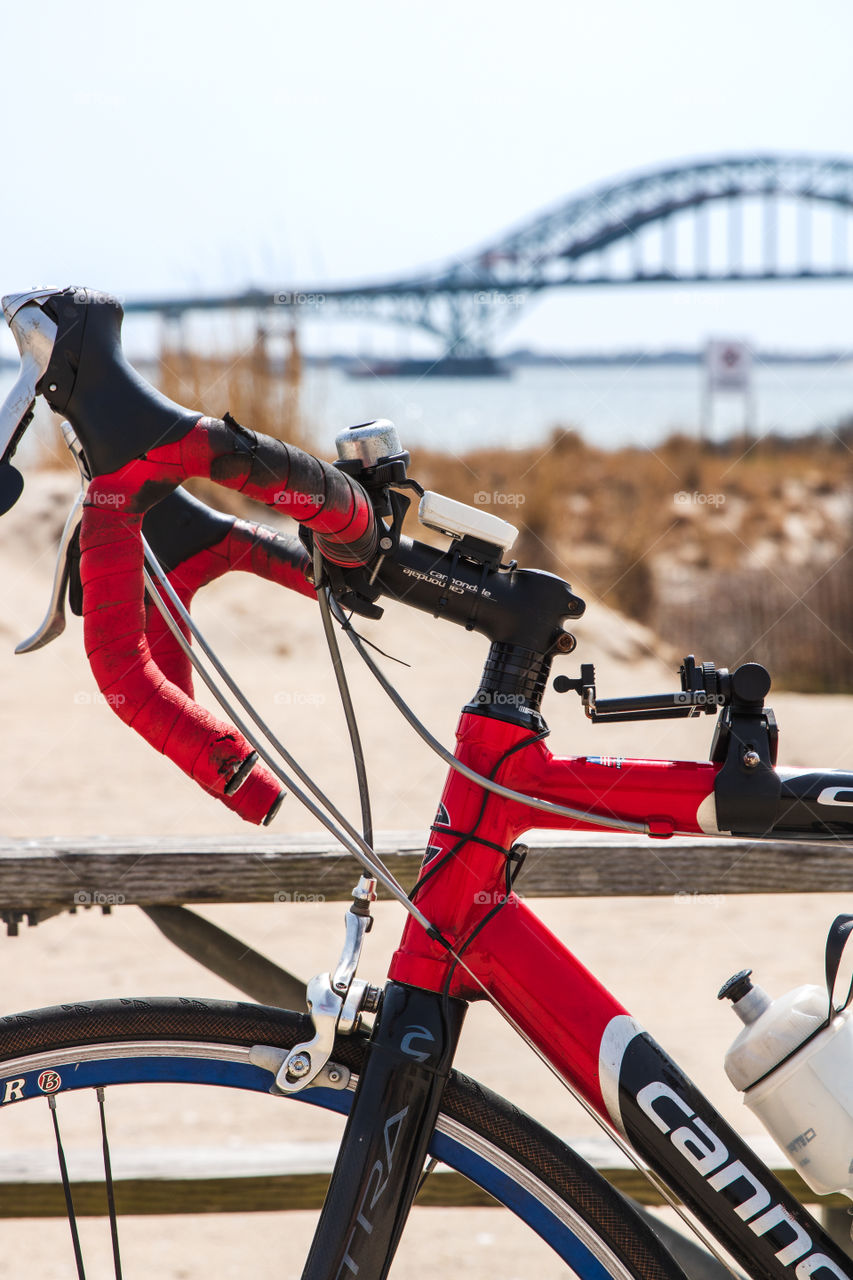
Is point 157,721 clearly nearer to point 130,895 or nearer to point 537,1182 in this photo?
point 537,1182

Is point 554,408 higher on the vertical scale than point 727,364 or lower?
higher

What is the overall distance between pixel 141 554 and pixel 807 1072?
2.48 feet

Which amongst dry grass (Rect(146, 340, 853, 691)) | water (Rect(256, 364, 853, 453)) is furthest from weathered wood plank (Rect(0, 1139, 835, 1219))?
dry grass (Rect(146, 340, 853, 691))

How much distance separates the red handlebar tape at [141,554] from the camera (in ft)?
2.50

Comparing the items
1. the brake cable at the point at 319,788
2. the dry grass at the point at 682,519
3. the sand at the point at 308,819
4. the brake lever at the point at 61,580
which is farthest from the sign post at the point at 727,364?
the brake lever at the point at 61,580

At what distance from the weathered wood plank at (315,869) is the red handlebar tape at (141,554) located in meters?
0.68

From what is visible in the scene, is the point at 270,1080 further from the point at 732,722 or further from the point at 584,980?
the point at 732,722

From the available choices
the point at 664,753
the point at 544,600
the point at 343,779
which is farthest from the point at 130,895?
the point at 664,753

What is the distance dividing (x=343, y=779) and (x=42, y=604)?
3675 millimetres

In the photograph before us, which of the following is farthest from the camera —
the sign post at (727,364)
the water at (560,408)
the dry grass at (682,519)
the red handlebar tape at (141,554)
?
the water at (560,408)

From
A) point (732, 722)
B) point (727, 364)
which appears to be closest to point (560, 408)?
point (727, 364)

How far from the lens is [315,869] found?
5.12 feet

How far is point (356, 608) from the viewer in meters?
0.94

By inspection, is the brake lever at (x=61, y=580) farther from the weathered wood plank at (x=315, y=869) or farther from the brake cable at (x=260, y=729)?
the weathered wood plank at (x=315, y=869)
